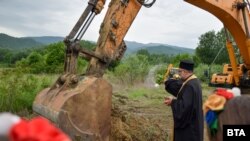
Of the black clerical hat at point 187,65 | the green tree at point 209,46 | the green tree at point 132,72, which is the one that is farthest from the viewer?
the green tree at point 209,46

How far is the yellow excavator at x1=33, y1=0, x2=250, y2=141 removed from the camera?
195 inches

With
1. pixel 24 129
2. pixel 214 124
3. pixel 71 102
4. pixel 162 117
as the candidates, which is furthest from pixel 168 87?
pixel 162 117

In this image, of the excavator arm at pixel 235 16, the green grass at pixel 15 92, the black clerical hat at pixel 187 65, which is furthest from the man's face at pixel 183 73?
the green grass at pixel 15 92

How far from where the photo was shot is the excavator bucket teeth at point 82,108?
15.7 ft

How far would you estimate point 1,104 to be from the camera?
8938 mm

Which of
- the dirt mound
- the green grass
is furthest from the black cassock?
the green grass

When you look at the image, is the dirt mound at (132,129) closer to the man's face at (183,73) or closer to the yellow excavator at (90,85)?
the yellow excavator at (90,85)

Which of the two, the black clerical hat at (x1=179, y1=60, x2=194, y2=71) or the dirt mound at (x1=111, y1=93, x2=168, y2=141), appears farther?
the dirt mound at (x1=111, y1=93, x2=168, y2=141)

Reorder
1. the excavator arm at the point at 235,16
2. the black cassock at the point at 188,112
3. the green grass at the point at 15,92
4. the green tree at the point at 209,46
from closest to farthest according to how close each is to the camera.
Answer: the black cassock at the point at 188,112 → the excavator arm at the point at 235,16 → the green grass at the point at 15,92 → the green tree at the point at 209,46

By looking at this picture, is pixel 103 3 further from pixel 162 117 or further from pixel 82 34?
pixel 162 117

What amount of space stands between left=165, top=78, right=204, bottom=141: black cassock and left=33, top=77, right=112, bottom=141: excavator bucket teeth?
857 mm

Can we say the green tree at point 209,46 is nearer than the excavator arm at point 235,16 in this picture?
No

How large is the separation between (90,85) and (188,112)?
47.3 inches

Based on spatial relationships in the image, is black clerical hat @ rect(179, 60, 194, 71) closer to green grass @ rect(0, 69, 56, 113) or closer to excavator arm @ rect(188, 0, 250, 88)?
excavator arm @ rect(188, 0, 250, 88)
